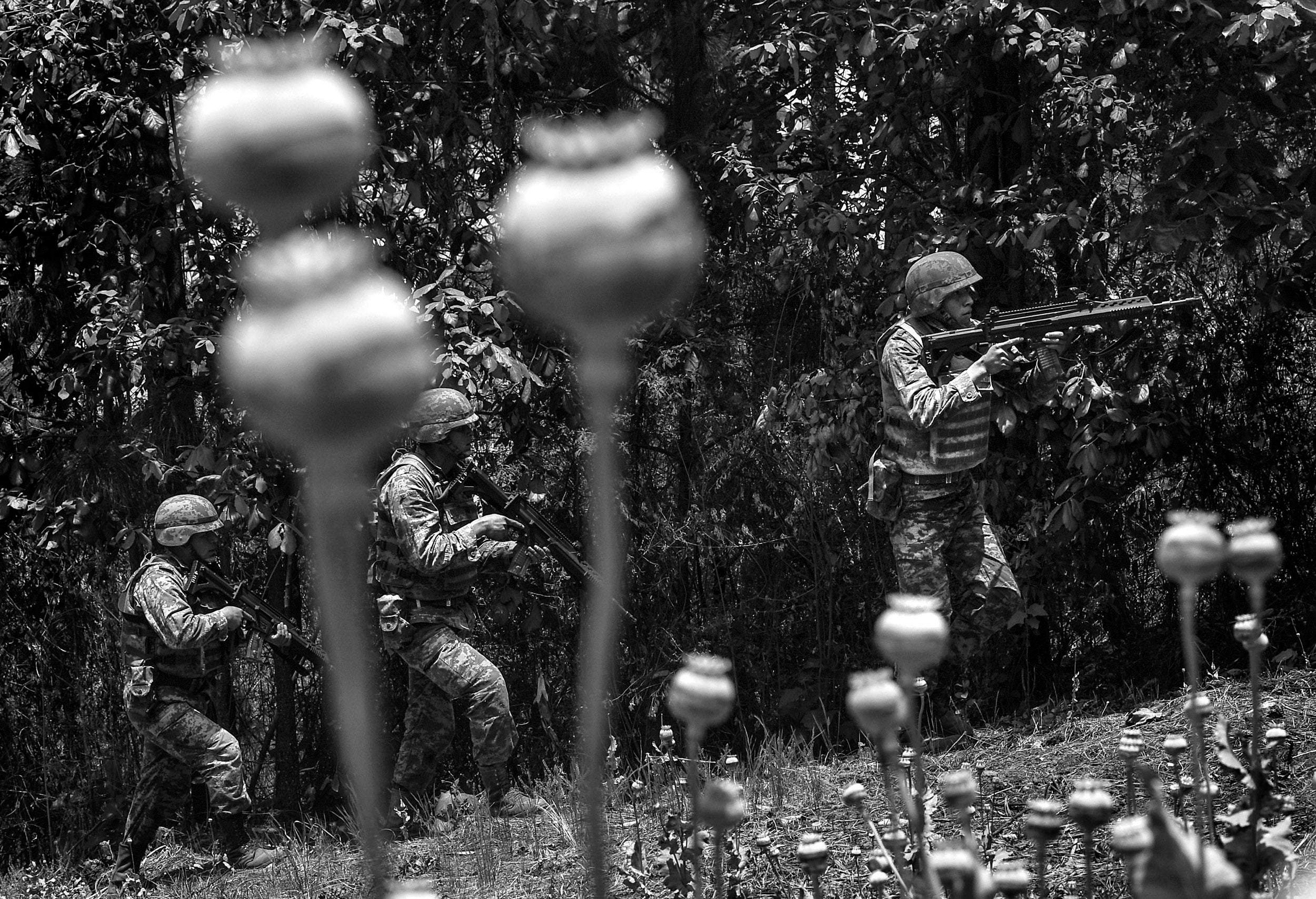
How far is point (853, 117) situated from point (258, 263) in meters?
6.36

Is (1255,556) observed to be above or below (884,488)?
below

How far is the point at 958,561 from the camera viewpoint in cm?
555

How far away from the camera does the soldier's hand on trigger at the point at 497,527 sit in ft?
19.9

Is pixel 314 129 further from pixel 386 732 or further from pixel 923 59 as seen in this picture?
pixel 386 732

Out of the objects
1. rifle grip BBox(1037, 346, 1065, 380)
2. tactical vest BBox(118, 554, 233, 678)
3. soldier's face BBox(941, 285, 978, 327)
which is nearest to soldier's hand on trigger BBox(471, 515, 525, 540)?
tactical vest BBox(118, 554, 233, 678)

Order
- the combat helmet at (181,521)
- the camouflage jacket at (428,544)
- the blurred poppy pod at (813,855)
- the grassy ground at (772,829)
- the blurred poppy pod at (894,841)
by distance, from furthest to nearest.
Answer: the combat helmet at (181,521) → the camouflage jacket at (428,544) → the grassy ground at (772,829) → the blurred poppy pod at (813,855) → the blurred poppy pod at (894,841)

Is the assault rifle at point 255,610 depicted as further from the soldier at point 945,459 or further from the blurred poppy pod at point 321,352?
the blurred poppy pod at point 321,352

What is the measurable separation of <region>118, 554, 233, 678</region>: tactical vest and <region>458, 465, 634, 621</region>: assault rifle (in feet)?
4.41

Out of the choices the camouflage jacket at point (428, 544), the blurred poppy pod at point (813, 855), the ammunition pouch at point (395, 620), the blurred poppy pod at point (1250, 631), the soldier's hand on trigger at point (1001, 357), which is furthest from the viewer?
the ammunition pouch at point (395, 620)

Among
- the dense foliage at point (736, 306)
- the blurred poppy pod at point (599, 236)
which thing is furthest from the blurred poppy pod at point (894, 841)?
the dense foliage at point (736, 306)

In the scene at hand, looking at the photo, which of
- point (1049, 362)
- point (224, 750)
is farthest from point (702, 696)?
point (224, 750)

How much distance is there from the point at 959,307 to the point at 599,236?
4933 mm

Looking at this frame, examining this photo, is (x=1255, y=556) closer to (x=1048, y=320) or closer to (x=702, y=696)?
(x=702, y=696)

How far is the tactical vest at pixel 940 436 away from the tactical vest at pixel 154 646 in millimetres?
3119
